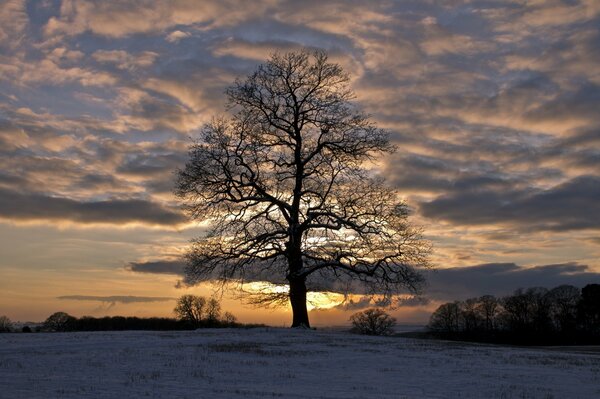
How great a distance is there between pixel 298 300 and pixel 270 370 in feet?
59.0

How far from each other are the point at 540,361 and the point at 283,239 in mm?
16954

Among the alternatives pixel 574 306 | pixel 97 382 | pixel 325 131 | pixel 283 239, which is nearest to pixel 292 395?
pixel 97 382

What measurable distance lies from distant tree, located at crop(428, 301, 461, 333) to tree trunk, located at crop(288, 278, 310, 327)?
7687 cm

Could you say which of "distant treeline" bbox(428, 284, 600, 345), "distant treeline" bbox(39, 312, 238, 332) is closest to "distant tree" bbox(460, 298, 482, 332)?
"distant treeline" bbox(428, 284, 600, 345)

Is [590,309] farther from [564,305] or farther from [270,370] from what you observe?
[270,370]

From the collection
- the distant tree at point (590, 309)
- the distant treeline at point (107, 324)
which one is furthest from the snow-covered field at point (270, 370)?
the distant tree at point (590, 309)

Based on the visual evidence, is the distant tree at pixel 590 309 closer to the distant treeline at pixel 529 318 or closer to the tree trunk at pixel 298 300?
the distant treeline at pixel 529 318

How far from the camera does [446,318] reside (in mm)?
111125

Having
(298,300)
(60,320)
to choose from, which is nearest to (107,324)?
(60,320)

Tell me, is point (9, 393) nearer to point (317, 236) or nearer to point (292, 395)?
point (292, 395)

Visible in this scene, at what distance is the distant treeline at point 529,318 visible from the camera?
81.2 meters

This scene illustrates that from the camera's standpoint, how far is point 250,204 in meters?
36.7

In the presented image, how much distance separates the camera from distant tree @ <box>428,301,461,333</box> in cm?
10919

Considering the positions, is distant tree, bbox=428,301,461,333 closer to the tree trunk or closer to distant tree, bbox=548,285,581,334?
distant tree, bbox=548,285,581,334
